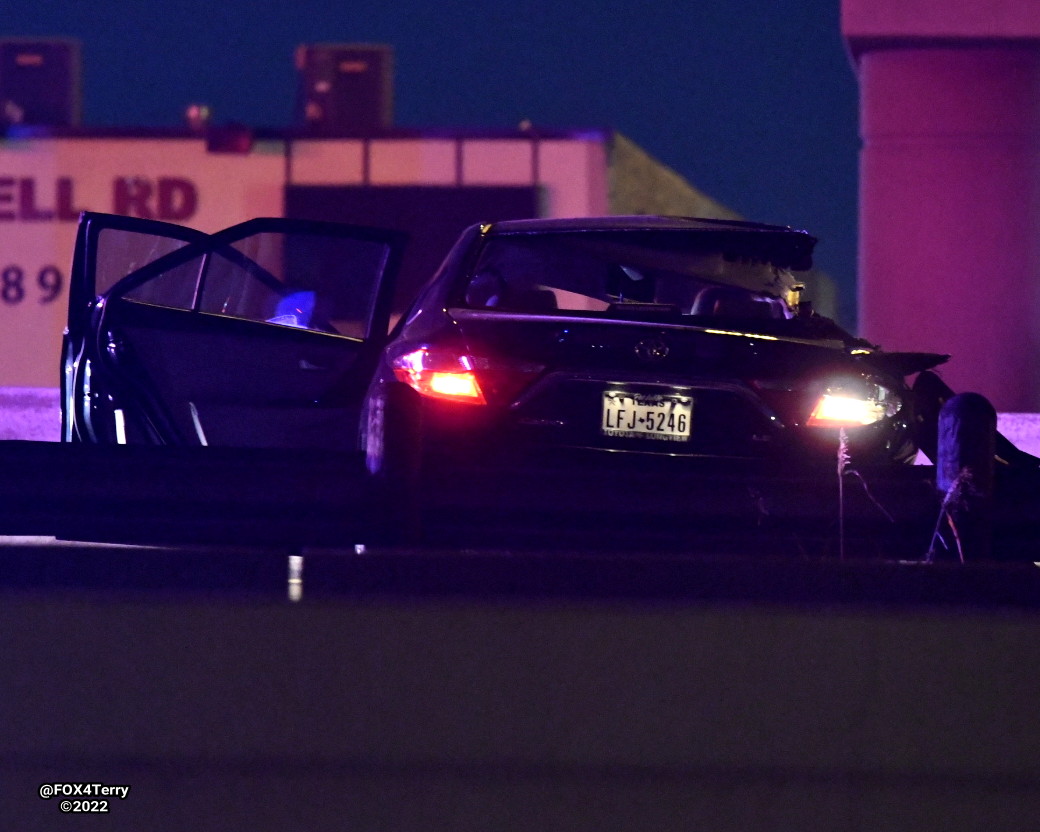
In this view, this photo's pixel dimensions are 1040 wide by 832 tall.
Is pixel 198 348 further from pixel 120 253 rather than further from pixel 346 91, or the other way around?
pixel 346 91

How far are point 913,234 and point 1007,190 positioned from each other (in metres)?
1.03

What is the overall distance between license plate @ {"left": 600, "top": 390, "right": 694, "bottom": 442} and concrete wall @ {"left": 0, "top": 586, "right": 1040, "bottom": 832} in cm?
267

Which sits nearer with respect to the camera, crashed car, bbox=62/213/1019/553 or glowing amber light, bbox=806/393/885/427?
crashed car, bbox=62/213/1019/553

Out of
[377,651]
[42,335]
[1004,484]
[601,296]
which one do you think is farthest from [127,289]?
[42,335]

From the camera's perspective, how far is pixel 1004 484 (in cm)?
549

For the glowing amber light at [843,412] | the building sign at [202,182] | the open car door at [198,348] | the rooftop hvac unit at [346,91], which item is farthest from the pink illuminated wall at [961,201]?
the rooftop hvac unit at [346,91]

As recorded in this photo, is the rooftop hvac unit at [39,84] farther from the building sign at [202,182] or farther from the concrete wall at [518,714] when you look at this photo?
the concrete wall at [518,714]

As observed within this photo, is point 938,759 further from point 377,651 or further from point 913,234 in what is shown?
point 913,234

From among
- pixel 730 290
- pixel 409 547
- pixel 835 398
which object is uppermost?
pixel 730 290

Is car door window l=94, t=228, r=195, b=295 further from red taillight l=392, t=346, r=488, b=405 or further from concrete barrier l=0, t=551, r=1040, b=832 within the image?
concrete barrier l=0, t=551, r=1040, b=832

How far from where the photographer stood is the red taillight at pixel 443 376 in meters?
6.38

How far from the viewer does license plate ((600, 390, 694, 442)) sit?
6266mm

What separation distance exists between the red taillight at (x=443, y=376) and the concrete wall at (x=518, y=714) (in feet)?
9.14

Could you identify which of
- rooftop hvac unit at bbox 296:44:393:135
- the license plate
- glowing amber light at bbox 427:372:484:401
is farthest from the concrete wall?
rooftop hvac unit at bbox 296:44:393:135
